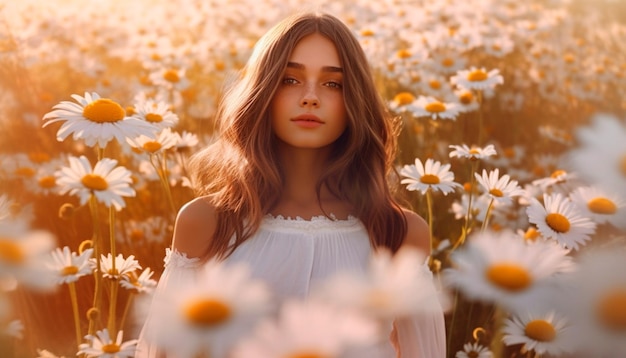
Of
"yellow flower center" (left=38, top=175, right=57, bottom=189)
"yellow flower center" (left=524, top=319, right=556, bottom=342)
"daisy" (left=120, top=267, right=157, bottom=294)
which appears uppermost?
"yellow flower center" (left=524, top=319, right=556, bottom=342)

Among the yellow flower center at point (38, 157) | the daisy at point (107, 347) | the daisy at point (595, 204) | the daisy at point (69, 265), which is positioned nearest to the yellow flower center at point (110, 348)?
the daisy at point (107, 347)

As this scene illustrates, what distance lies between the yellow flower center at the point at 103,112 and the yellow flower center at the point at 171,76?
4.33 feet

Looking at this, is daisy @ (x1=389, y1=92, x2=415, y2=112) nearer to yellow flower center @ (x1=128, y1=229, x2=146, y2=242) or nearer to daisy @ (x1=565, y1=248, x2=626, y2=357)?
yellow flower center @ (x1=128, y1=229, x2=146, y2=242)

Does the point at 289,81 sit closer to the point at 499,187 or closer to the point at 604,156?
the point at 499,187

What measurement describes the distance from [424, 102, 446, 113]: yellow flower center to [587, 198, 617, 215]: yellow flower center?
76 cm

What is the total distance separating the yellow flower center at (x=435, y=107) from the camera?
6.84 ft

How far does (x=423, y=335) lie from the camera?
1.34 meters

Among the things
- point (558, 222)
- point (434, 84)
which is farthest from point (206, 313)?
point (434, 84)

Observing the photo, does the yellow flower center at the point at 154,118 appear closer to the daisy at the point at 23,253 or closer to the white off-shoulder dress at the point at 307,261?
the white off-shoulder dress at the point at 307,261

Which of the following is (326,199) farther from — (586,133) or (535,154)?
(535,154)

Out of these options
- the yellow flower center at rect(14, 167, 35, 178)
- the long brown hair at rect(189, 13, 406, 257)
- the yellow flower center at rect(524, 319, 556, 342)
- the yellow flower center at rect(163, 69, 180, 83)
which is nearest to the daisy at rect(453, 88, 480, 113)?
the yellow flower center at rect(163, 69, 180, 83)

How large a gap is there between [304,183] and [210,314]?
68 cm

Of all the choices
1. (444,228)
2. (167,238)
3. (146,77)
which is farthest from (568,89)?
(167,238)

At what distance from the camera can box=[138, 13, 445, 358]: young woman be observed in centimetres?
130
